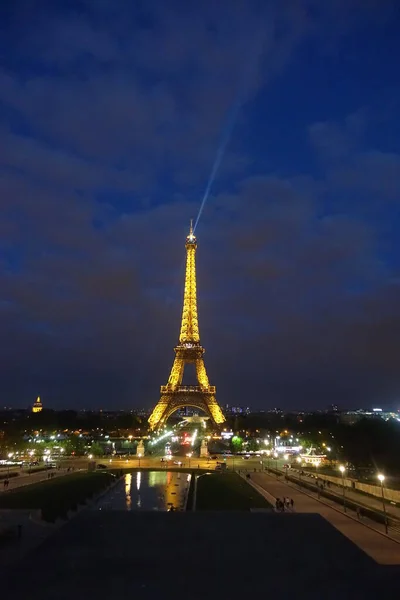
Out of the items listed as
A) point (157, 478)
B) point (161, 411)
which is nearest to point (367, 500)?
point (157, 478)

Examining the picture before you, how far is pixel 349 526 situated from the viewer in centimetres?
2491

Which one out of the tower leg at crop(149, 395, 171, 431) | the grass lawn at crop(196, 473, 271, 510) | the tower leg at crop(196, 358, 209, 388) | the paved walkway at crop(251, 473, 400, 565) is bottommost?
the paved walkway at crop(251, 473, 400, 565)

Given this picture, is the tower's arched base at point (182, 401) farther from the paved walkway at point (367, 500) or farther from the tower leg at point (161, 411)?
the paved walkway at point (367, 500)

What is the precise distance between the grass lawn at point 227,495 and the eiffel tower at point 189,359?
168ft

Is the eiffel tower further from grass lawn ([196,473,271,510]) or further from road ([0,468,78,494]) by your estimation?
grass lawn ([196,473,271,510])

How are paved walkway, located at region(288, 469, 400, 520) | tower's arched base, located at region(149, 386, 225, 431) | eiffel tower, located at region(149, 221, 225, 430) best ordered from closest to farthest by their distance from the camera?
paved walkway, located at region(288, 469, 400, 520), eiffel tower, located at region(149, 221, 225, 430), tower's arched base, located at region(149, 386, 225, 431)

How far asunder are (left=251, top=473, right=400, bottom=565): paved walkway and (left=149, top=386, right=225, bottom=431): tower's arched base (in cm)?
5602

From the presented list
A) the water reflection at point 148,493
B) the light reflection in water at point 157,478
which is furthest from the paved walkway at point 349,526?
the light reflection in water at point 157,478

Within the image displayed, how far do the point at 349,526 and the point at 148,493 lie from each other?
18212mm

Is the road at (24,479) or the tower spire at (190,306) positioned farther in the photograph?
the tower spire at (190,306)

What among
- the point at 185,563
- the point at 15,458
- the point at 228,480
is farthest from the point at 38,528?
the point at 15,458

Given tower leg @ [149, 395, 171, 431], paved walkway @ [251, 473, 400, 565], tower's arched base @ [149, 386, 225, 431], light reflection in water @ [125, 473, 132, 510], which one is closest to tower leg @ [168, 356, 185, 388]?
tower's arched base @ [149, 386, 225, 431]

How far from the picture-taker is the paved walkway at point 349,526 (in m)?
19.3

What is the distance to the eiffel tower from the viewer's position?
3787 inches
